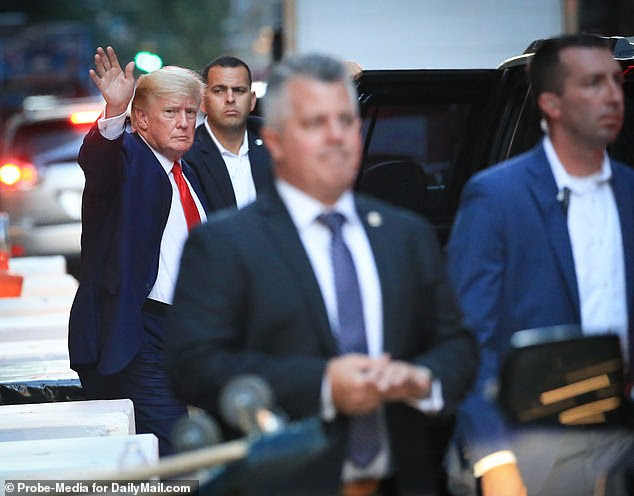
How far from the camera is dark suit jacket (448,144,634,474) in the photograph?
403 centimetres

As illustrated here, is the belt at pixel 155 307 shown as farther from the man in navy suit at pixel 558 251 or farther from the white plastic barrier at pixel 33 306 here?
the white plastic barrier at pixel 33 306

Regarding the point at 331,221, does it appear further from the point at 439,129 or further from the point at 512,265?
the point at 439,129

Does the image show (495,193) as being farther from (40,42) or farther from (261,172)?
(40,42)

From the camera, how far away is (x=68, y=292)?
33.0 feet

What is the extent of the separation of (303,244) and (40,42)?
129 feet

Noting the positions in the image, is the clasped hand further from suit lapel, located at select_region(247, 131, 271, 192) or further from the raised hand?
suit lapel, located at select_region(247, 131, 271, 192)

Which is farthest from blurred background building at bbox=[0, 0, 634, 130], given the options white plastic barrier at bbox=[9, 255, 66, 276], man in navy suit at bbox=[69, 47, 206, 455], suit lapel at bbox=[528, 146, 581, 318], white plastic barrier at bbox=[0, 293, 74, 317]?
suit lapel at bbox=[528, 146, 581, 318]

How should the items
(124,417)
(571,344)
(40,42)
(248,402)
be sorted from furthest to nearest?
1. (40,42)
2. (124,417)
3. (571,344)
4. (248,402)

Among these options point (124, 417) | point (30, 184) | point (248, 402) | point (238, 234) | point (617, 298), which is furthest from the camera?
point (30, 184)

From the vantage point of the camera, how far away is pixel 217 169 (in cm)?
699

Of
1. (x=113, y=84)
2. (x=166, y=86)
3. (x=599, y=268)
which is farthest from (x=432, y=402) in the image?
(x=166, y=86)

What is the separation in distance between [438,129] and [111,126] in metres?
2.48

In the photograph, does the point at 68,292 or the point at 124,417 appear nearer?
the point at 124,417

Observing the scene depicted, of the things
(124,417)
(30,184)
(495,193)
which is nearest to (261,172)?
(124,417)
